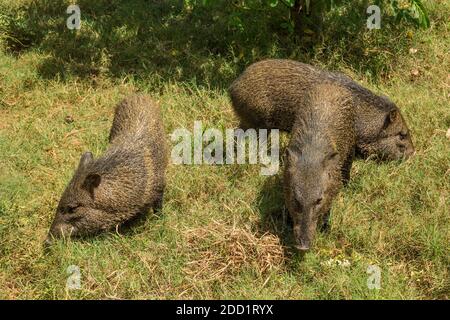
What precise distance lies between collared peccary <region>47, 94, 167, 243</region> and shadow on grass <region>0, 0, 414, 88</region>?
162cm

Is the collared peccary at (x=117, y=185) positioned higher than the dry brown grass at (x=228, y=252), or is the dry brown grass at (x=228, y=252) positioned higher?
the collared peccary at (x=117, y=185)

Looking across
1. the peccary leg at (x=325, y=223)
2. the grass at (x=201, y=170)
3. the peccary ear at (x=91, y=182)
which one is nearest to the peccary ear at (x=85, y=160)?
→ the peccary ear at (x=91, y=182)

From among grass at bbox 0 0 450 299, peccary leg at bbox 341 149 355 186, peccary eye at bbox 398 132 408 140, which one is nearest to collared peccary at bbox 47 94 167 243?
grass at bbox 0 0 450 299

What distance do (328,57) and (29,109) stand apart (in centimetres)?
349

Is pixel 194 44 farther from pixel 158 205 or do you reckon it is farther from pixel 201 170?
pixel 158 205

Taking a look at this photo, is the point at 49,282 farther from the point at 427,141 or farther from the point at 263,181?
the point at 427,141

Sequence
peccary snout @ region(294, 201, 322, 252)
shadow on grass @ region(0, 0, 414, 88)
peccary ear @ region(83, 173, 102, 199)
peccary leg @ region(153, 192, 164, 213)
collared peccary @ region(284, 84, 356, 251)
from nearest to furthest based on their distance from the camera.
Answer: peccary snout @ region(294, 201, 322, 252) < collared peccary @ region(284, 84, 356, 251) < peccary ear @ region(83, 173, 102, 199) < peccary leg @ region(153, 192, 164, 213) < shadow on grass @ region(0, 0, 414, 88)

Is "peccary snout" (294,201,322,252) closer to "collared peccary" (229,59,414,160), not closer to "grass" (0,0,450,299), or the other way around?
"grass" (0,0,450,299)

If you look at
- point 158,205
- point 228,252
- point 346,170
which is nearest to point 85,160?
point 158,205

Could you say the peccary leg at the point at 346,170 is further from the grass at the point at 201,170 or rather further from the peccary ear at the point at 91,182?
the peccary ear at the point at 91,182

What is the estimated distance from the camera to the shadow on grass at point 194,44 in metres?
7.02

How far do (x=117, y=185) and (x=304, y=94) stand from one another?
1.94 m
